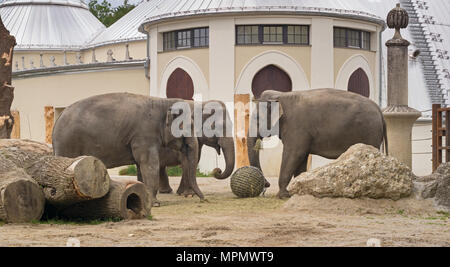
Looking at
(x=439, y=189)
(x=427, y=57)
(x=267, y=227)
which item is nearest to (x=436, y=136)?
(x=439, y=189)

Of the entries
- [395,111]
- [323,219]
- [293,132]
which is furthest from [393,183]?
[395,111]

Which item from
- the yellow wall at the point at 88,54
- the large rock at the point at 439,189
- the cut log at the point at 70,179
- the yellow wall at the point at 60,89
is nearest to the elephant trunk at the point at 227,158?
the large rock at the point at 439,189

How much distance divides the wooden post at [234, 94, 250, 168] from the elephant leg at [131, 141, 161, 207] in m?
11.3

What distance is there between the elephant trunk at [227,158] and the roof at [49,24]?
89.5 feet

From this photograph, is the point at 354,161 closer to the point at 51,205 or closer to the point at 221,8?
the point at 51,205

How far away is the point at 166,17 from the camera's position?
2994 cm

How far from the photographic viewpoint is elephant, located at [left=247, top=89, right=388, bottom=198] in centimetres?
1614

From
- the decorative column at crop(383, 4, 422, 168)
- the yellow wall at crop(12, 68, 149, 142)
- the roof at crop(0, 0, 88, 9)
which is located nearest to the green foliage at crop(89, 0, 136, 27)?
the roof at crop(0, 0, 88, 9)

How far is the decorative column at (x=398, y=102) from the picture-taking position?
22094mm

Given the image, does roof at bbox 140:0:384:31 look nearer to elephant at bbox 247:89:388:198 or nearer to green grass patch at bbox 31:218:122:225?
elephant at bbox 247:89:388:198

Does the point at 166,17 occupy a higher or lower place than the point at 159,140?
higher

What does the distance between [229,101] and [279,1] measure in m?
3.82

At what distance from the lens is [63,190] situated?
1180 cm

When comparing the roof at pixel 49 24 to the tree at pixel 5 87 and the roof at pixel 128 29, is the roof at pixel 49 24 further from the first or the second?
the tree at pixel 5 87
